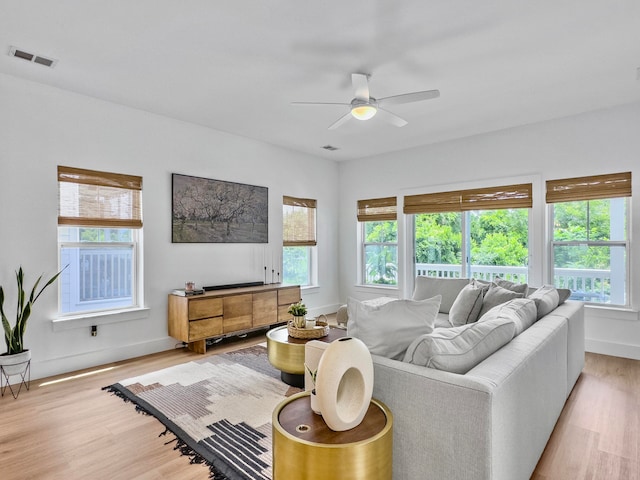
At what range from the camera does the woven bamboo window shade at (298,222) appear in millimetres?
5777

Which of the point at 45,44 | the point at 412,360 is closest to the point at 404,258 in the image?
the point at 412,360

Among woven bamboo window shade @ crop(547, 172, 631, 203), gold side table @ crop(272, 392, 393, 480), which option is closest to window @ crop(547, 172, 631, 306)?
woven bamboo window shade @ crop(547, 172, 631, 203)

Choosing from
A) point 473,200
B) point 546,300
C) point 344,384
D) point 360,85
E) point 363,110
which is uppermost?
point 360,85

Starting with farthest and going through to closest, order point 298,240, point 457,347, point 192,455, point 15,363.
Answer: point 298,240 < point 15,363 < point 192,455 < point 457,347

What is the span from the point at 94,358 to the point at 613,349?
546 cm

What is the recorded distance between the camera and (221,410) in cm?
276

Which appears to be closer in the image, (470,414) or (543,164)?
(470,414)

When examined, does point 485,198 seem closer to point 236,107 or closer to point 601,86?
point 601,86

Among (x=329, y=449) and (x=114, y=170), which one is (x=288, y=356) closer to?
(x=329, y=449)

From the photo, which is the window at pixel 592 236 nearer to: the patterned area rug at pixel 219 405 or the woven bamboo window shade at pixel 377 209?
the woven bamboo window shade at pixel 377 209

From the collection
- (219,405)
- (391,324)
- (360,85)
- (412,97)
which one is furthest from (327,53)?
(219,405)

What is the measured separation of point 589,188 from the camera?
4238 mm

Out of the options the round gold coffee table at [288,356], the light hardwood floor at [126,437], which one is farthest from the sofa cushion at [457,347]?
the round gold coffee table at [288,356]

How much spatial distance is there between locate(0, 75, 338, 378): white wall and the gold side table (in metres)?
3.05
